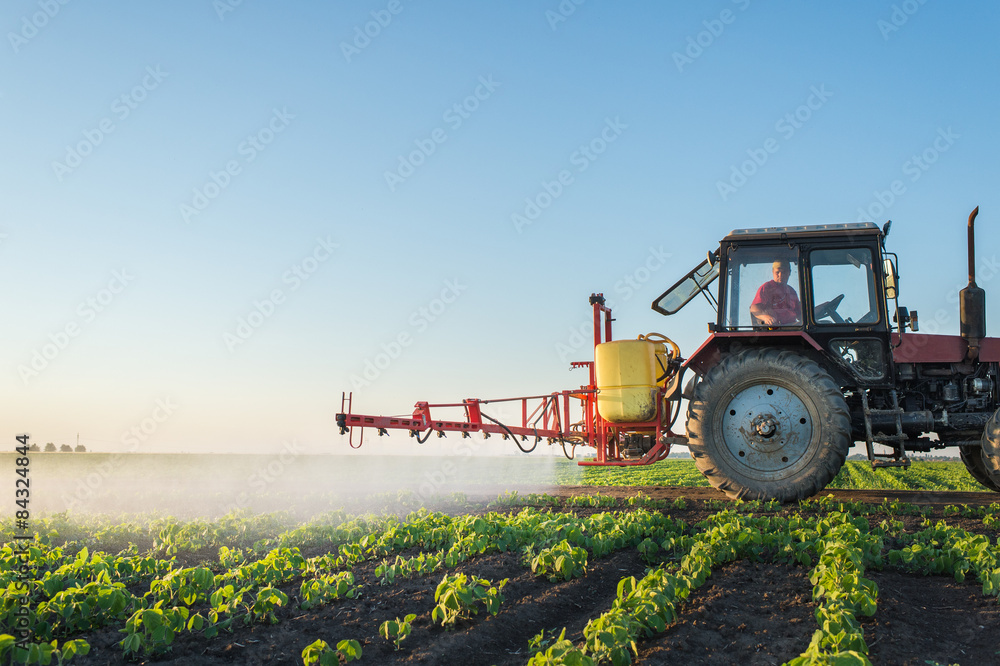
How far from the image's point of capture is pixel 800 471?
23.3 feet

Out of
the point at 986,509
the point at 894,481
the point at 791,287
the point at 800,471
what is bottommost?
the point at 894,481

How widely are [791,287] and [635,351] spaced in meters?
2.05

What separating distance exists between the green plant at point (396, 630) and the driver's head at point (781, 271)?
6071mm

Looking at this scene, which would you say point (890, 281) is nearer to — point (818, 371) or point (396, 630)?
point (818, 371)

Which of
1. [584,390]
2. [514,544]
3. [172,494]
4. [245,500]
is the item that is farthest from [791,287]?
[172,494]

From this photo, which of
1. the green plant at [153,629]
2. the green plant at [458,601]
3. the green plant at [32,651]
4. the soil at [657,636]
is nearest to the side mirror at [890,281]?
the soil at [657,636]

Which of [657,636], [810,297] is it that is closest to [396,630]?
[657,636]

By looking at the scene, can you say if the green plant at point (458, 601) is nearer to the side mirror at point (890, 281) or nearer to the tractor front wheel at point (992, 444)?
the tractor front wheel at point (992, 444)

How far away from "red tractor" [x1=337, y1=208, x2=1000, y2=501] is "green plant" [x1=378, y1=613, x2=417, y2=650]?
15.4ft

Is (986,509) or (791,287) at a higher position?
(791,287)

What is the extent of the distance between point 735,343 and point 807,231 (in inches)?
62.1

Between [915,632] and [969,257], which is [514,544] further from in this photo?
[969,257]

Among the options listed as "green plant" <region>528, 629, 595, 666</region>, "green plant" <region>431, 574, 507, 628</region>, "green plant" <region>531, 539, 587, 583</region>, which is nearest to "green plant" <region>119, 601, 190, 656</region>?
"green plant" <region>431, 574, 507, 628</region>

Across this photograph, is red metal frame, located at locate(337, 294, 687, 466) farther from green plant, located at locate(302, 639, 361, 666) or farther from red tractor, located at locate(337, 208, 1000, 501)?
green plant, located at locate(302, 639, 361, 666)
